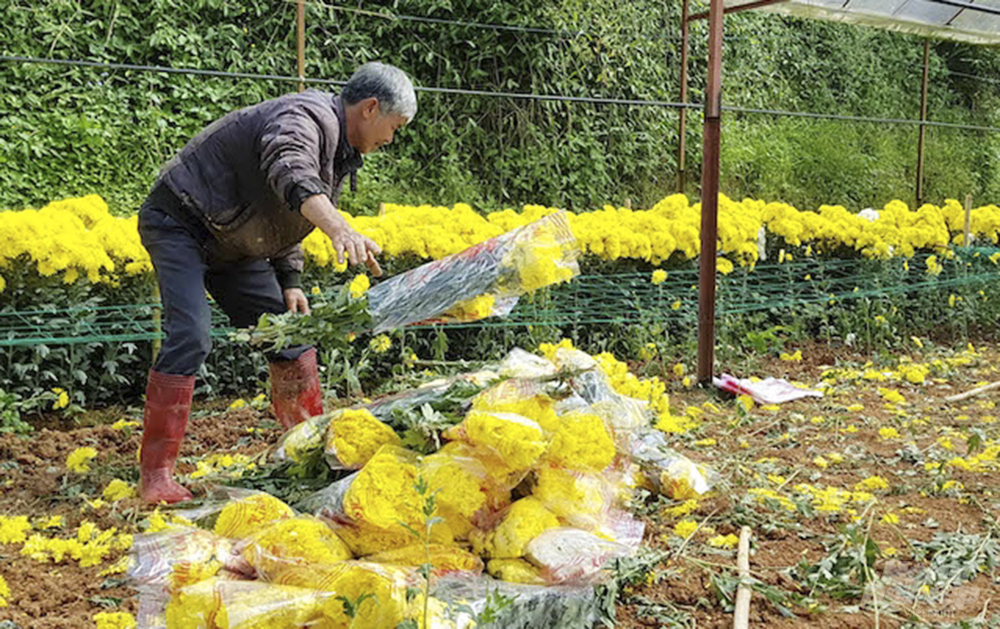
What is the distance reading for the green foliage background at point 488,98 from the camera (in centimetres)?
773

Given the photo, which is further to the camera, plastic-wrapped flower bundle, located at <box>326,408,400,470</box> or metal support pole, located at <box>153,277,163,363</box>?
metal support pole, located at <box>153,277,163,363</box>

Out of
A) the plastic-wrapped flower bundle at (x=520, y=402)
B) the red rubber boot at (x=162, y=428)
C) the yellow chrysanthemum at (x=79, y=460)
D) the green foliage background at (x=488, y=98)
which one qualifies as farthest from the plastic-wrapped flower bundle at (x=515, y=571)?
the green foliage background at (x=488, y=98)

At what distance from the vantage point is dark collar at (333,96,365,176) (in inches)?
137

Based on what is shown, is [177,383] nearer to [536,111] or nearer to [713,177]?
[713,177]

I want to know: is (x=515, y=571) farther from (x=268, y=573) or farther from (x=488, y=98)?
(x=488, y=98)

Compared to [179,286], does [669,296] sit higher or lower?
lower

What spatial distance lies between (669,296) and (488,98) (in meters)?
4.18

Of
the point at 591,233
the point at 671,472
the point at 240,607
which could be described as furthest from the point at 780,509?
the point at 591,233

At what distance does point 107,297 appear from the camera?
4738 millimetres

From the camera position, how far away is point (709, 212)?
219 inches

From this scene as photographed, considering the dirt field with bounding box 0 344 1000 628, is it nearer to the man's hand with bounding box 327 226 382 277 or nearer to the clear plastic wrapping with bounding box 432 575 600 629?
the clear plastic wrapping with bounding box 432 575 600 629

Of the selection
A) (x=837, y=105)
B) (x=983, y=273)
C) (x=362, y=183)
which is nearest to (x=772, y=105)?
(x=837, y=105)

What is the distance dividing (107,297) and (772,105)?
1058cm

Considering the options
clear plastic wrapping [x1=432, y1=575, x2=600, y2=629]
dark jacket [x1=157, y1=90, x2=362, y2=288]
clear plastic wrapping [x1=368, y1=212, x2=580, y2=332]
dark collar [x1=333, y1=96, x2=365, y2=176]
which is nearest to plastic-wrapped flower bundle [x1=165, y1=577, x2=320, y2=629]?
clear plastic wrapping [x1=432, y1=575, x2=600, y2=629]
